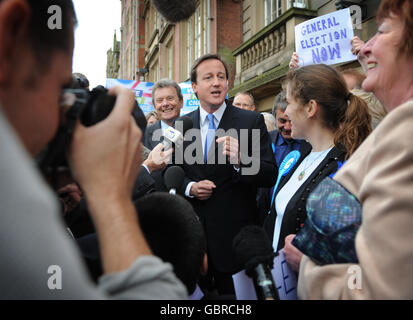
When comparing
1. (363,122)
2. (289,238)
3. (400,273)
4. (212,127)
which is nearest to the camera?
(400,273)

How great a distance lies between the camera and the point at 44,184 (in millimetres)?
487

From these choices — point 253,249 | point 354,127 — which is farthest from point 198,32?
point 253,249

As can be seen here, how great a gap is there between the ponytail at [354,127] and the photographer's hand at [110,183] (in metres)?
1.39

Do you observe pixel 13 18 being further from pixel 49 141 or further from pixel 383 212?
pixel 383 212

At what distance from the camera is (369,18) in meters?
4.95

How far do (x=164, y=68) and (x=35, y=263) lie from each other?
18371mm

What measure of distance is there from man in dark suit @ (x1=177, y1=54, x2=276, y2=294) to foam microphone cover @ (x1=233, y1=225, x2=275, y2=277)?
1048 mm

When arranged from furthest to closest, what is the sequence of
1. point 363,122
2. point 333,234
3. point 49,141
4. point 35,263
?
1. point 363,122
2. point 333,234
3. point 49,141
4. point 35,263

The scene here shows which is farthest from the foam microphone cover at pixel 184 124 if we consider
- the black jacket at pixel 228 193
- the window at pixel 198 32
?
Result: the window at pixel 198 32

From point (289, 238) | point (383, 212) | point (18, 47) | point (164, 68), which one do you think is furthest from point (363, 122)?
point (164, 68)

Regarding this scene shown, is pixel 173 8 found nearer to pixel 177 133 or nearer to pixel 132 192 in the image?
pixel 177 133

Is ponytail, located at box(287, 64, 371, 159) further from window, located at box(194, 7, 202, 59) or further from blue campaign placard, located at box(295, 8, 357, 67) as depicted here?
window, located at box(194, 7, 202, 59)

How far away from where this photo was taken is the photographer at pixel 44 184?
1.34ft

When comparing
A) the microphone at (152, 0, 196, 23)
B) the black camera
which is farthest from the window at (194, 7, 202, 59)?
the black camera
